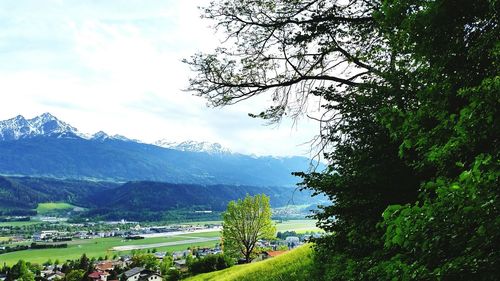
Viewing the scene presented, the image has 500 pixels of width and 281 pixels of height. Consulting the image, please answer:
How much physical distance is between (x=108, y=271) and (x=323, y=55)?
135333 mm

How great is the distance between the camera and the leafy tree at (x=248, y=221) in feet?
174

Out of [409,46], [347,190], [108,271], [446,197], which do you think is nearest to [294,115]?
[347,190]

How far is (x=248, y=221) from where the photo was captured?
53.3 meters

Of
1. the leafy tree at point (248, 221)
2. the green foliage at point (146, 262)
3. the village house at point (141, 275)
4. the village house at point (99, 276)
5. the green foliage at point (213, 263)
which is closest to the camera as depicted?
the green foliage at point (213, 263)

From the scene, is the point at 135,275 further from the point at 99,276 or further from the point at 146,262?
the point at 99,276

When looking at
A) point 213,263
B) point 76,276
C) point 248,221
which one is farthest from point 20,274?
point 213,263

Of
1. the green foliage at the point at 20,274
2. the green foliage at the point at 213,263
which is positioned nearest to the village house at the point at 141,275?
the green foliage at the point at 20,274

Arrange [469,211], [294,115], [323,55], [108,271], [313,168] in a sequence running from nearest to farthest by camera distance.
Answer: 1. [469,211]
2. [313,168]
3. [323,55]
4. [294,115]
5. [108,271]

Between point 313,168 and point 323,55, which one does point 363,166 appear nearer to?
point 313,168

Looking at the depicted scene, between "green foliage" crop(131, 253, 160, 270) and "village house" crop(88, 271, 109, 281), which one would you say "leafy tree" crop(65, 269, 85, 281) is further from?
"green foliage" crop(131, 253, 160, 270)

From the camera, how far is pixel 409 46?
25.7 ft

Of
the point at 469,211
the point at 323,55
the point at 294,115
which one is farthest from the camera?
the point at 294,115

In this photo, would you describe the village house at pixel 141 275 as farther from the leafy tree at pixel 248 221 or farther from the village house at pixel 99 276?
the leafy tree at pixel 248 221

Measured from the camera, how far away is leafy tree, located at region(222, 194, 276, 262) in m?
53.0
